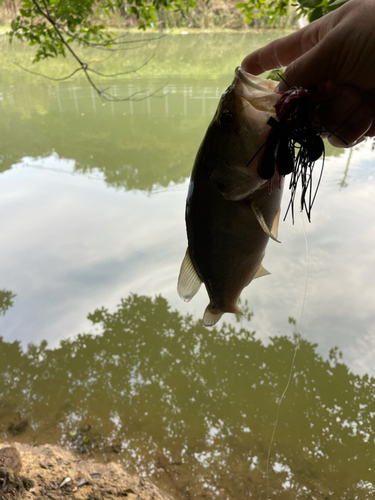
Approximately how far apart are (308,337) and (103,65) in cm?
1625

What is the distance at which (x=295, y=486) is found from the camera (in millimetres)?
2605

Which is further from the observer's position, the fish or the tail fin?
the tail fin

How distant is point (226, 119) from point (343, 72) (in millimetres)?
344

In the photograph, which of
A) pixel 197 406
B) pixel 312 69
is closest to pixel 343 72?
pixel 312 69

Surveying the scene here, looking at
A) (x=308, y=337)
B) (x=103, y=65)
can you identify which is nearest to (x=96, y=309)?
(x=308, y=337)

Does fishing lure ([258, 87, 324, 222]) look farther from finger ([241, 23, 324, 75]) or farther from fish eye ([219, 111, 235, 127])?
finger ([241, 23, 324, 75])

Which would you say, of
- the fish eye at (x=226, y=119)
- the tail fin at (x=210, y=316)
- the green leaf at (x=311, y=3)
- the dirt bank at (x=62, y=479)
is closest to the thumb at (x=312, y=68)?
the fish eye at (x=226, y=119)

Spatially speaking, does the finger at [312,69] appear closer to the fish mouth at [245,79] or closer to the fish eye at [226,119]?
the fish mouth at [245,79]

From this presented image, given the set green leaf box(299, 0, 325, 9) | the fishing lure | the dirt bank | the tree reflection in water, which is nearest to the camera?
the fishing lure

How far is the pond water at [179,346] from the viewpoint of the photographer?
109 inches

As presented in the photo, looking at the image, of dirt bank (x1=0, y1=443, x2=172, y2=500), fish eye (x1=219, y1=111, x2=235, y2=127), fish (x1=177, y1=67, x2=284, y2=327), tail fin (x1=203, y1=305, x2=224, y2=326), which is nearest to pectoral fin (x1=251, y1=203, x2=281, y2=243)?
fish (x1=177, y1=67, x2=284, y2=327)

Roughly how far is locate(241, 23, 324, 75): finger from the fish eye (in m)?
0.46

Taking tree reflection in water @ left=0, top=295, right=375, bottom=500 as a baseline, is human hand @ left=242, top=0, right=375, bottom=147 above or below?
above

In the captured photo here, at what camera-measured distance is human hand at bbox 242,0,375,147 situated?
36.5 inches
